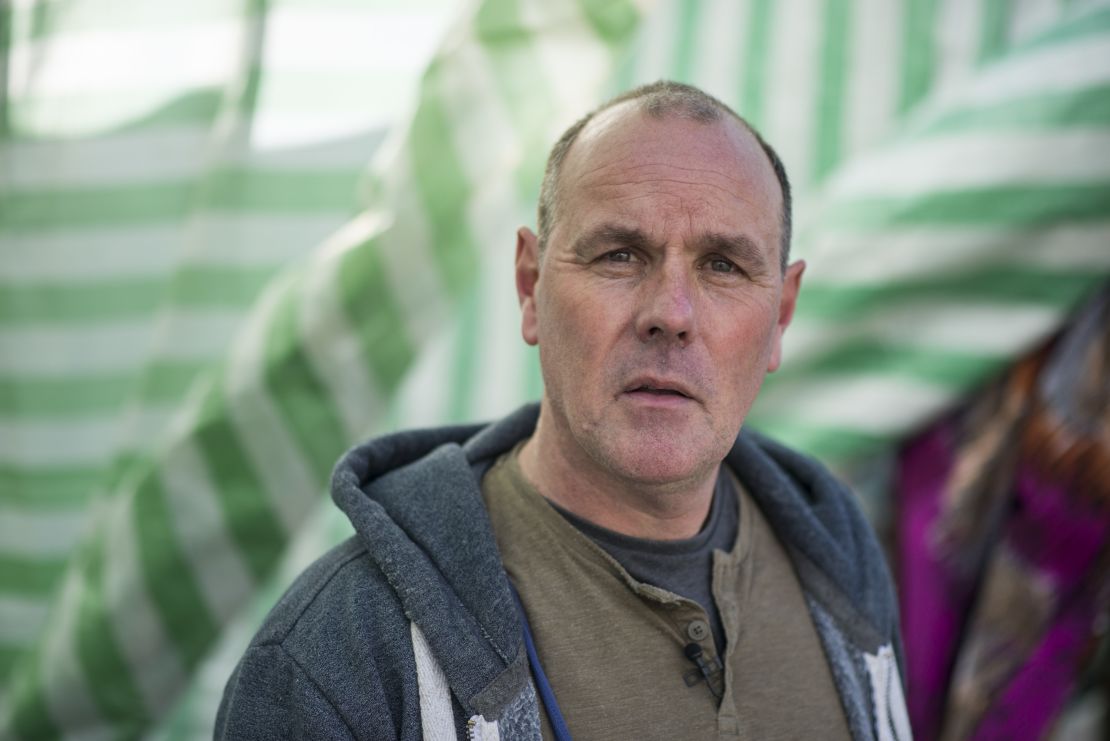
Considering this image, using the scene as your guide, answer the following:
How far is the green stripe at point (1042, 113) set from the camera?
2.00m

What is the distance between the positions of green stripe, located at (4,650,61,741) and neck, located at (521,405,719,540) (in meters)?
1.24

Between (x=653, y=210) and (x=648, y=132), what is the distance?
0.35 ft

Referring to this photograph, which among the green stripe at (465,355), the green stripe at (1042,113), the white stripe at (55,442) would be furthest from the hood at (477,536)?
the white stripe at (55,442)

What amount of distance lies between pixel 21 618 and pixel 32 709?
0.29 metres

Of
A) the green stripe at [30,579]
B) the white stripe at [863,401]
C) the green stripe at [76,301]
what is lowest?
the green stripe at [30,579]

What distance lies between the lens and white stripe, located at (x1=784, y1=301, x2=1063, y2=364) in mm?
2062

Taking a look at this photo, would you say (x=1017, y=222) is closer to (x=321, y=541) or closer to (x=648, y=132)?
(x=648, y=132)

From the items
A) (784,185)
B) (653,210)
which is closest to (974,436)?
(784,185)

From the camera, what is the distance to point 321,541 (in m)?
2.22

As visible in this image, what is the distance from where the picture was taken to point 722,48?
2.42 meters

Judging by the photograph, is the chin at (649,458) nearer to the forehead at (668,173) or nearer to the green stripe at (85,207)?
the forehead at (668,173)

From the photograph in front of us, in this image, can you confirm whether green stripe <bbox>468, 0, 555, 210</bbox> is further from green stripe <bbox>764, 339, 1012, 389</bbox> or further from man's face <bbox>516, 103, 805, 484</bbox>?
man's face <bbox>516, 103, 805, 484</bbox>

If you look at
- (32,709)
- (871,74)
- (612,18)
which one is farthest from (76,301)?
(871,74)

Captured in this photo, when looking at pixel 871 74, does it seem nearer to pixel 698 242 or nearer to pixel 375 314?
pixel 375 314
